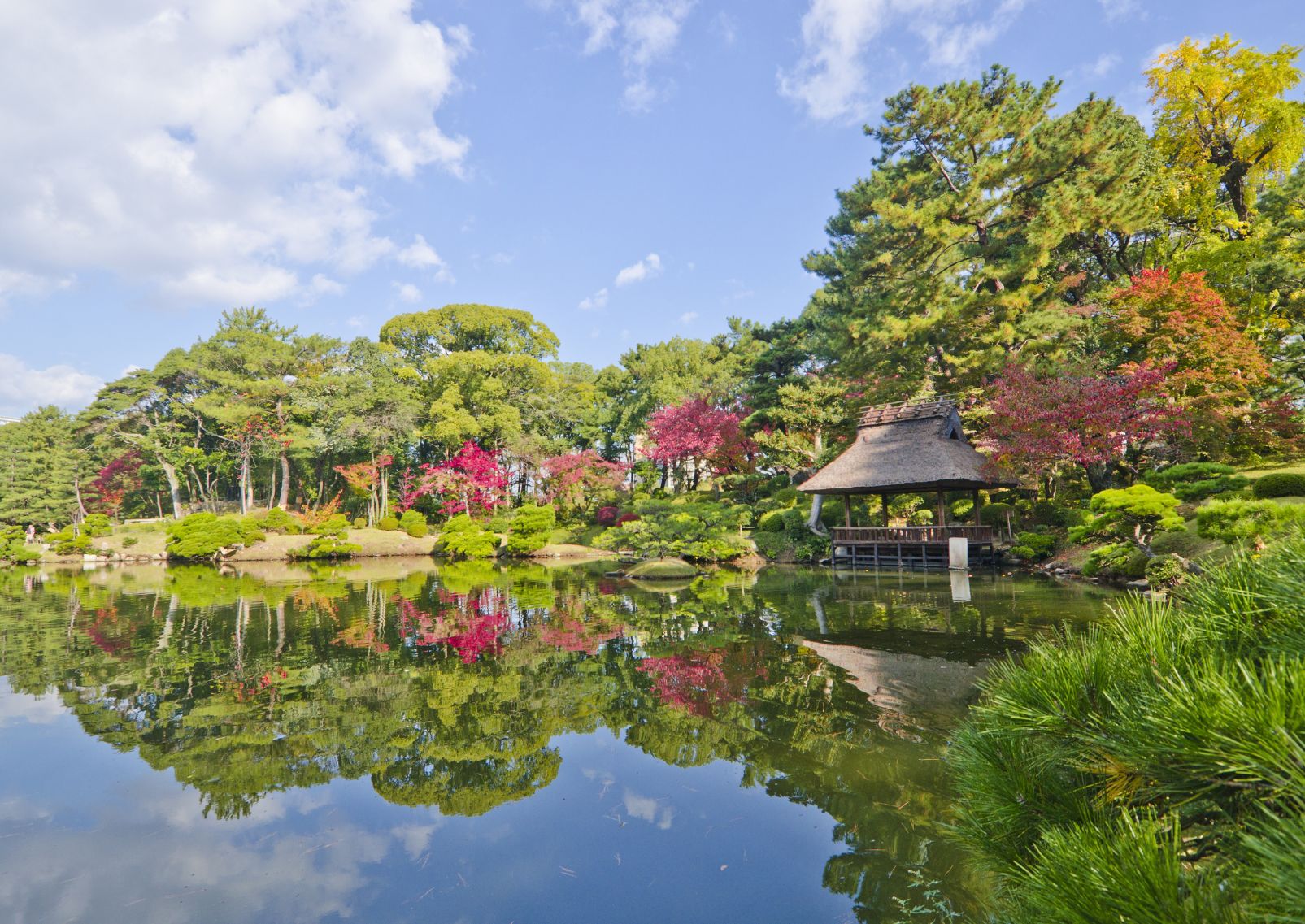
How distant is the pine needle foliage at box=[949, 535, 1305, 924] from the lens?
108 centimetres

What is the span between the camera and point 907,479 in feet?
53.0

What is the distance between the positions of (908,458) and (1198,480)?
6.10 metres

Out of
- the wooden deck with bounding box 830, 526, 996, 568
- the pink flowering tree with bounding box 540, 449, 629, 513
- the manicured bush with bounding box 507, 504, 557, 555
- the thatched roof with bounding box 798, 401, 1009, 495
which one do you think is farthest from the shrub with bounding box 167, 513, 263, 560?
the wooden deck with bounding box 830, 526, 996, 568

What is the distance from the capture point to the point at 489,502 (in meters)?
28.1

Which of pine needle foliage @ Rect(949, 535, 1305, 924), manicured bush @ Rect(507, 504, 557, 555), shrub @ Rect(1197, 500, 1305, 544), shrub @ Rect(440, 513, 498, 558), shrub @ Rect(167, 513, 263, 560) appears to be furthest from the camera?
shrub @ Rect(440, 513, 498, 558)

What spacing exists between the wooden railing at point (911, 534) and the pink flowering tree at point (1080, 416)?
197cm

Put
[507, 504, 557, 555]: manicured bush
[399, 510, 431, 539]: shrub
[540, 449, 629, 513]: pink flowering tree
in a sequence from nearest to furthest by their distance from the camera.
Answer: [507, 504, 557, 555]: manicured bush
[399, 510, 431, 539]: shrub
[540, 449, 629, 513]: pink flowering tree

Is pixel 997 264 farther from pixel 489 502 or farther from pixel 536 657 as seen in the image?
pixel 489 502

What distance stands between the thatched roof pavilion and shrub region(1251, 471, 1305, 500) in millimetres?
5224

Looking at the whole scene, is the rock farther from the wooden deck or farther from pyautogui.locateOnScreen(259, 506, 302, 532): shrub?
pyautogui.locateOnScreen(259, 506, 302, 532): shrub

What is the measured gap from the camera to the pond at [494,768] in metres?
3.27

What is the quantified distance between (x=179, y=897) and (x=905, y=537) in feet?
54.8

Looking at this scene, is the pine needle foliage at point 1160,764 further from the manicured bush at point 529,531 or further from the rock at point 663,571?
the manicured bush at point 529,531

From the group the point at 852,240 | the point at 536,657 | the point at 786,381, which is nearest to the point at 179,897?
the point at 536,657
